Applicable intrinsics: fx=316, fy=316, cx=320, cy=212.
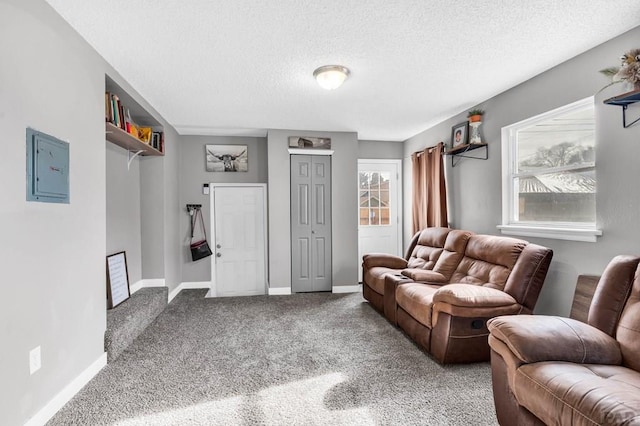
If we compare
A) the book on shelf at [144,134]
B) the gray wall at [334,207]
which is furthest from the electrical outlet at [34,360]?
the gray wall at [334,207]

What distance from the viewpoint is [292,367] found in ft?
8.31

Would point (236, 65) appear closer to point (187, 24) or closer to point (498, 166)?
point (187, 24)

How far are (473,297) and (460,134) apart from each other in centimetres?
226

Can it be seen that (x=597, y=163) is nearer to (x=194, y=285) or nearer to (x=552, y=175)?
(x=552, y=175)

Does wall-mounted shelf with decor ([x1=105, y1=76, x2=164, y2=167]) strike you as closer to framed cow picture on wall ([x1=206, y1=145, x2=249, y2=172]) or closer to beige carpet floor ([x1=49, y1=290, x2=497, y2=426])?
framed cow picture on wall ([x1=206, y1=145, x2=249, y2=172])

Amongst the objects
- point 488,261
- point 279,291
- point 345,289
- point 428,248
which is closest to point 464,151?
point 428,248

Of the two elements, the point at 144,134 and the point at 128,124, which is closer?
the point at 128,124

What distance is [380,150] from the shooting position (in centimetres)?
561

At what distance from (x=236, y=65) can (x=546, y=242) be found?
317 centimetres

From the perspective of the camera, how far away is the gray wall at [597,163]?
7.29 ft

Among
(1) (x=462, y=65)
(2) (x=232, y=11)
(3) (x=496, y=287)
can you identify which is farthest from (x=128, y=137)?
(3) (x=496, y=287)

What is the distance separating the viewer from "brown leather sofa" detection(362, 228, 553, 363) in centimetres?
246

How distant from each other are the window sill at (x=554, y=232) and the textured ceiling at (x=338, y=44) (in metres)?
1.26

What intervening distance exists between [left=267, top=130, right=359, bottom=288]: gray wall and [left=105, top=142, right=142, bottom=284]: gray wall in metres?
1.74
